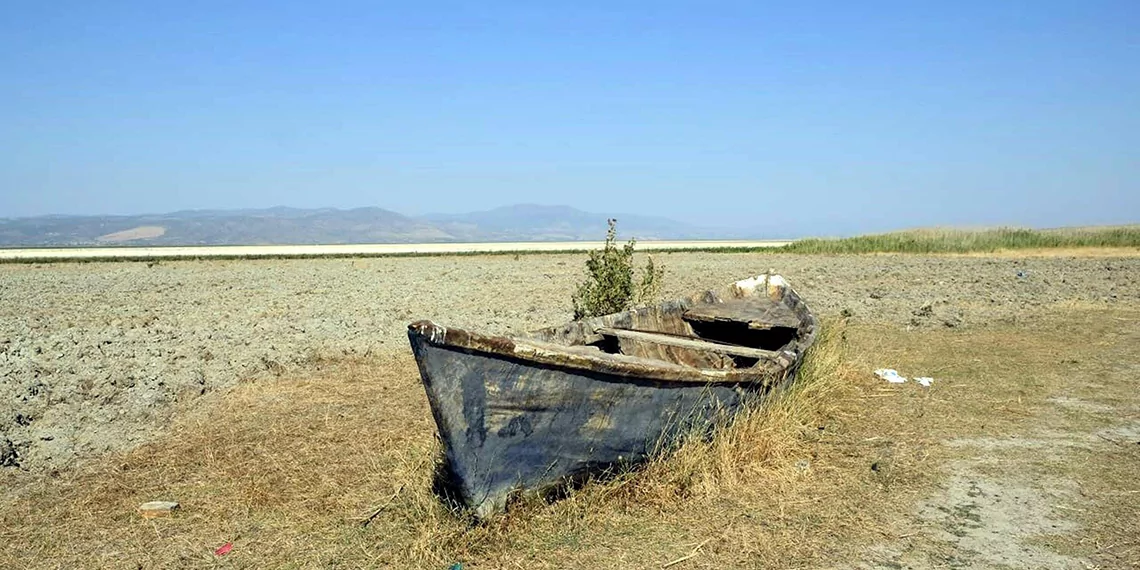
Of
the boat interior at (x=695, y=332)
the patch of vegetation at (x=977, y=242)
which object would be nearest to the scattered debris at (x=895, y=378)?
the boat interior at (x=695, y=332)

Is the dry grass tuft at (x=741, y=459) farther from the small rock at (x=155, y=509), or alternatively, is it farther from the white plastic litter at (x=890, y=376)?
the small rock at (x=155, y=509)

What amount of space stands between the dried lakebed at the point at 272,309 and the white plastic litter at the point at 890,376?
14.6 ft

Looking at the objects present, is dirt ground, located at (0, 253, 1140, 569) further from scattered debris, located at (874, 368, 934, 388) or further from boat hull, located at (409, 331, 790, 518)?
boat hull, located at (409, 331, 790, 518)

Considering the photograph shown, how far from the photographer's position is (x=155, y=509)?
5965 millimetres

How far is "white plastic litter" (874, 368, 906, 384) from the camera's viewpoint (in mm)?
9669

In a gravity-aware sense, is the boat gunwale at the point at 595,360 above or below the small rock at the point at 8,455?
above

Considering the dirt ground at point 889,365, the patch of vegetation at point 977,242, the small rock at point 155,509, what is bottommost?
the small rock at point 155,509

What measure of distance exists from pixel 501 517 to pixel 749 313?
5582 mm

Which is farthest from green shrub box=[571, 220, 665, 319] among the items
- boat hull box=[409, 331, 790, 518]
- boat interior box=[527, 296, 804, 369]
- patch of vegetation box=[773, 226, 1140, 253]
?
patch of vegetation box=[773, 226, 1140, 253]

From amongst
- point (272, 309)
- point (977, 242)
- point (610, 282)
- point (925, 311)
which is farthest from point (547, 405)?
point (977, 242)

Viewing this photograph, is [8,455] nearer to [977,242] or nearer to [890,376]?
[890,376]

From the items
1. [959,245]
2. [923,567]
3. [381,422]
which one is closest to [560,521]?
[923,567]

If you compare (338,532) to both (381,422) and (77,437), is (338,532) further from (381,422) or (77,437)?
(77,437)

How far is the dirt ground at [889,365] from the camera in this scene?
18.7 ft
